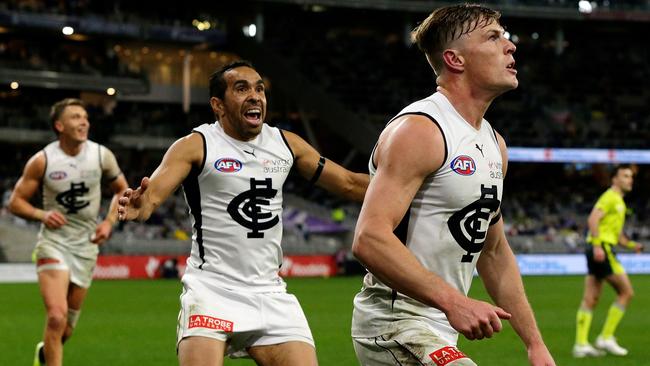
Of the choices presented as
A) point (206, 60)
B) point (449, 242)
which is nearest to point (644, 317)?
point (449, 242)

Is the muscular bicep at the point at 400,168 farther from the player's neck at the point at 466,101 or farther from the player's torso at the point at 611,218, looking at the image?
the player's torso at the point at 611,218

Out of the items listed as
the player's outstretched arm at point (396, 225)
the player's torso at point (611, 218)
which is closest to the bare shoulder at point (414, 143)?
the player's outstretched arm at point (396, 225)

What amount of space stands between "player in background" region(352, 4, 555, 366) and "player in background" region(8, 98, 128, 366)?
5681mm

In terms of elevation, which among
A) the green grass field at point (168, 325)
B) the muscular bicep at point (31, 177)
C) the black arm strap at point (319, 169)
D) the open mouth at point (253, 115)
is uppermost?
the open mouth at point (253, 115)

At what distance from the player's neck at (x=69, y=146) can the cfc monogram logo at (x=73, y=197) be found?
31 centimetres

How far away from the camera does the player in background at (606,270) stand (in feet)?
45.2

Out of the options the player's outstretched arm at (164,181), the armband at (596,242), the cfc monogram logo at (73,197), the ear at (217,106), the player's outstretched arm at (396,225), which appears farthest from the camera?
the armband at (596,242)

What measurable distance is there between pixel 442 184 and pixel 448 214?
166mm

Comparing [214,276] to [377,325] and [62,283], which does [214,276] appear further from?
[62,283]

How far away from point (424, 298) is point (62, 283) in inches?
256

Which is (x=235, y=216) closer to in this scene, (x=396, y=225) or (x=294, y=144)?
(x=294, y=144)

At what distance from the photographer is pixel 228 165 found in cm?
634

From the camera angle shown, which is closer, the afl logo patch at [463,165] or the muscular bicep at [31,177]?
the afl logo patch at [463,165]

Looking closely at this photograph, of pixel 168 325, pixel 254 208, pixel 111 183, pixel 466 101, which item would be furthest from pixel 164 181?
pixel 168 325
